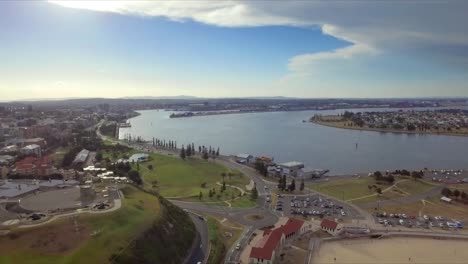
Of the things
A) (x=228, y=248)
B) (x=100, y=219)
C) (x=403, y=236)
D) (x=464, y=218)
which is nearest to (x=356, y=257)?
(x=403, y=236)

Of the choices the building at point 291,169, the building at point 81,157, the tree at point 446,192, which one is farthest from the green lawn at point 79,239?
the building at point 81,157

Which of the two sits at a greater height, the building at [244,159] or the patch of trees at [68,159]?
the patch of trees at [68,159]

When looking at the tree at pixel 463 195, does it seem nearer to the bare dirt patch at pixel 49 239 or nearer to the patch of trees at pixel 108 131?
the bare dirt patch at pixel 49 239

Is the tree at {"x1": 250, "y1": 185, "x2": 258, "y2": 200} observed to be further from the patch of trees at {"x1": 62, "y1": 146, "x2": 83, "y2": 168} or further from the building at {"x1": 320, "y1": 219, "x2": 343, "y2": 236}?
the patch of trees at {"x1": 62, "y1": 146, "x2": 83, "y2": 168}

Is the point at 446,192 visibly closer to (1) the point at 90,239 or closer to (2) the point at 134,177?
(2) the point at 134,177

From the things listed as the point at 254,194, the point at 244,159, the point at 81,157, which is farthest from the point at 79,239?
the point at 244,159
